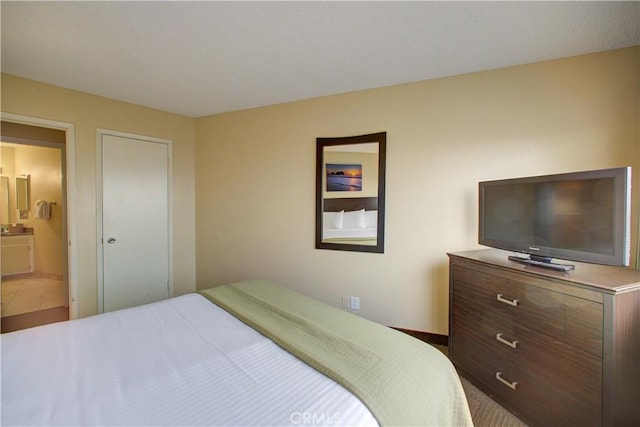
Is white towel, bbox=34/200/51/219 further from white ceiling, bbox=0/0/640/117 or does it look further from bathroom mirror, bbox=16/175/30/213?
white ceiling, bbox=0/0/640/117

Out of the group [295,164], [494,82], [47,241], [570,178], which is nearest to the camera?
[570,178]

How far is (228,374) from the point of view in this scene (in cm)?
110

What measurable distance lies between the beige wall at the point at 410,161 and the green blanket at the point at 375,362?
125cm

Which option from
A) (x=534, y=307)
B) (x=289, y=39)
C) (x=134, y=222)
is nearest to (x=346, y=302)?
(x=534, y=307)

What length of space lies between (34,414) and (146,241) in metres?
2.61

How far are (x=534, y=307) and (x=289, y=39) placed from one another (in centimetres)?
224

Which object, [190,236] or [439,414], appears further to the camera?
[190,236]

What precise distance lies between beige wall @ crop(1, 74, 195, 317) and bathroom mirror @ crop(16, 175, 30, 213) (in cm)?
340

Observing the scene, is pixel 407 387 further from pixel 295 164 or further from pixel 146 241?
pixel 146 241

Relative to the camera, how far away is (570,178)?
154 cm

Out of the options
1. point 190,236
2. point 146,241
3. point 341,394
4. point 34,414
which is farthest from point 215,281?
point 341,394

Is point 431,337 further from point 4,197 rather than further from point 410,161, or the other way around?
point 4,197

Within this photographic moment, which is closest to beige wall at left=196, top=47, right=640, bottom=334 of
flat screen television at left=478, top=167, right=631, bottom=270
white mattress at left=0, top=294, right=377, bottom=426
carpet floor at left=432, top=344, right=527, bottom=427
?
flat screen television at left=478, top=167, right=631, bottom=270

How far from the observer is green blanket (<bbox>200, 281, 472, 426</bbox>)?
0.98m
